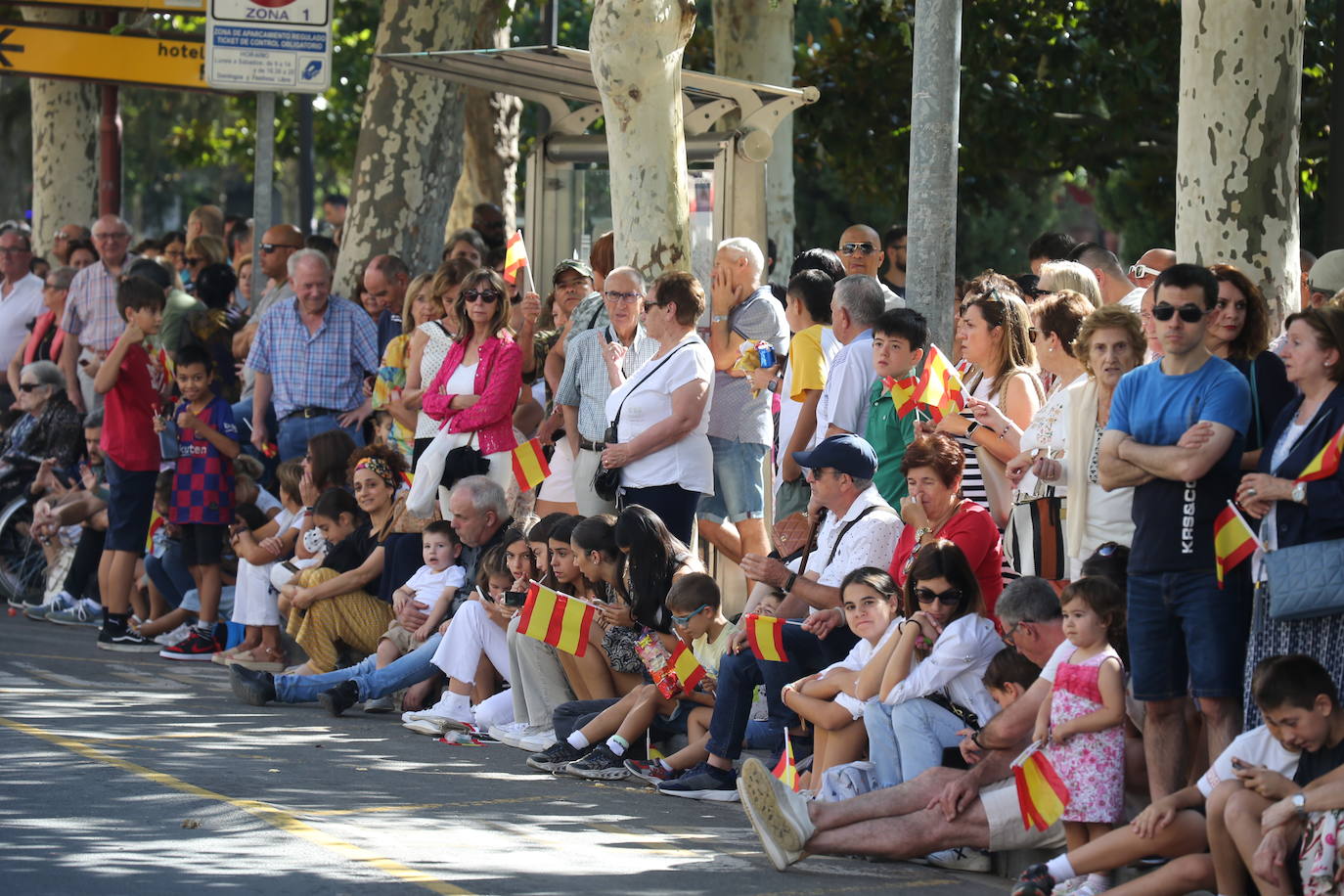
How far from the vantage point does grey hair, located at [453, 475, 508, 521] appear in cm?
1130

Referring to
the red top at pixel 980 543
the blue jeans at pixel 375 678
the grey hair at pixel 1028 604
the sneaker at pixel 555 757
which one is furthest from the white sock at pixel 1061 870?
the blue jeans at pixel 375 678

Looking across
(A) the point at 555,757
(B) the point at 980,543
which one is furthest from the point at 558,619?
(B) the point at 980,543

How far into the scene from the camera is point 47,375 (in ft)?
51.1

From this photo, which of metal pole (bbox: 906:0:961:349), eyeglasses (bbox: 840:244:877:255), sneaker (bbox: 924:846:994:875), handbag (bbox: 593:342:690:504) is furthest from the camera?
eyeglasses (bbox: 840:244:877:255)

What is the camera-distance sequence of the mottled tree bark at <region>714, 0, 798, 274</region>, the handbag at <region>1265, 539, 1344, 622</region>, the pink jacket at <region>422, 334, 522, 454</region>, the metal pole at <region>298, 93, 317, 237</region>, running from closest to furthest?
1. the handbag at <region>1265, 539, 1344, 622</region>
2. the pink jacket at <region>422, 334, 522, 454</region>
3. the mottled tree bark at <region>714, 0, 798, 274</region>
4. the metal pole at <region>298, 93, 317, 237</region>

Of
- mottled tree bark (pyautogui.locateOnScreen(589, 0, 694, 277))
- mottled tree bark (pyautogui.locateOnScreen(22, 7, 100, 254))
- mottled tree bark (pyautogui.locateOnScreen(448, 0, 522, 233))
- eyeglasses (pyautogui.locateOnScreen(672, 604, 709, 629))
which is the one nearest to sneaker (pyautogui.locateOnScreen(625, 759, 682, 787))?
eyeglasses (pyautogui.locateOnScreen(672, 604, 709, 629))

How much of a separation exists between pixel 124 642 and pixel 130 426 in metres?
1.46

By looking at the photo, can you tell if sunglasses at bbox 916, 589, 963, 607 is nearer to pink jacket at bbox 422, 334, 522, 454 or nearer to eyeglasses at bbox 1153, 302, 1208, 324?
eyeglasses at bbox 1153, 302, 1208, 324

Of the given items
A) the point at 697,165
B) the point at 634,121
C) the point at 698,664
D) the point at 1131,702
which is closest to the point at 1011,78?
the point at 697,165

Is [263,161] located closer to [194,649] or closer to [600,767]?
[194,649]

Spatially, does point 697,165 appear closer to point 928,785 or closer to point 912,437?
point 912,437

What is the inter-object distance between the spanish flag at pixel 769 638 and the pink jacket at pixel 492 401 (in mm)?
3167

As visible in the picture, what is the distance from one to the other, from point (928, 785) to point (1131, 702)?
798 mm

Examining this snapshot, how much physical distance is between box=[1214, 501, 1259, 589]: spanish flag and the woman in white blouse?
394 cm
